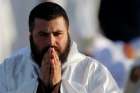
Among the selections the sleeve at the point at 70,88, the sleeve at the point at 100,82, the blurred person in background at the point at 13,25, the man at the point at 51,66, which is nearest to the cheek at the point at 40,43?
the man at the point at 51,66

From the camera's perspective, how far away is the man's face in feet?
7.84

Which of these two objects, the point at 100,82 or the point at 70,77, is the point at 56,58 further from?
the point at 100,82

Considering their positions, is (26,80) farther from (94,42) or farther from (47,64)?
(94,42)

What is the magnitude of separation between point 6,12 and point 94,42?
94cm

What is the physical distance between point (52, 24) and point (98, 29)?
0.76 meters

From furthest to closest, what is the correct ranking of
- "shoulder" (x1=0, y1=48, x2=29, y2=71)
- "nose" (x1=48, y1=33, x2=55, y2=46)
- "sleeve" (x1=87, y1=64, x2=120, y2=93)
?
"shoulder" (x1=0, y1=48, x2=29, y2=71) < "sleeve" (x1=87, y1=64, x2=120, y2=93) < "nose" (x1=48, y1=33, x2=55, y2=46)

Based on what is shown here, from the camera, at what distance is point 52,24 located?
2432 mm

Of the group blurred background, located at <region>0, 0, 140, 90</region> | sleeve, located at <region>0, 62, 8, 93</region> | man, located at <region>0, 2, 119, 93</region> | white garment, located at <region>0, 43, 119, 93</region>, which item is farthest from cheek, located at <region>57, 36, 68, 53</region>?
sleeve, located at <region>0, 62, 8, 93</region>

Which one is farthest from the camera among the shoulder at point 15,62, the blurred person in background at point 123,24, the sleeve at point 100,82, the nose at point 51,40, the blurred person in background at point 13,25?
the blurred person in background at point 13,25

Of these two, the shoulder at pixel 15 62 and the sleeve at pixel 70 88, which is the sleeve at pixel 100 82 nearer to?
the sleeve at pixel 70 88

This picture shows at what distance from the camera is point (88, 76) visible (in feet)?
8.27

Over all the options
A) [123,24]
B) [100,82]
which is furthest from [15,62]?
[123,24]

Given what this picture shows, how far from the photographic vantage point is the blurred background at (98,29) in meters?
2.20

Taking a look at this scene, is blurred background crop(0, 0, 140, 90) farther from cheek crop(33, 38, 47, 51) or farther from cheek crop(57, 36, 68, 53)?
cheek crop(33, 38, 47, 51)
